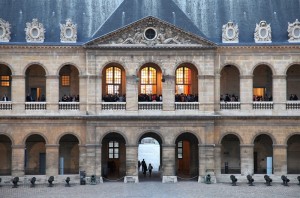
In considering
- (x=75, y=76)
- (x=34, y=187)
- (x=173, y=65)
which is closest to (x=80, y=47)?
(x=75, y=76)

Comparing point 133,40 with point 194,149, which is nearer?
point 133,40

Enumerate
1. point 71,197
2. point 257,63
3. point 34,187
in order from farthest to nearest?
point 257,63 < point 34,187 < point 71,197

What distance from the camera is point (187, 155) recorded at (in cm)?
6800

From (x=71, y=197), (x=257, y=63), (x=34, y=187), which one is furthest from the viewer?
(x=257, y=63)

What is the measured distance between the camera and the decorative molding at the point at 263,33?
61719mm

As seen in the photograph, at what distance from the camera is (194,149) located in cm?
6481

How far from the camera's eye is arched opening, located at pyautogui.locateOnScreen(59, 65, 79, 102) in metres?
64.1

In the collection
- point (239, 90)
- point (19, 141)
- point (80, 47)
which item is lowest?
point (19, 141)

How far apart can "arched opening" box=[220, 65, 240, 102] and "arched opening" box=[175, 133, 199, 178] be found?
5354 millimetres

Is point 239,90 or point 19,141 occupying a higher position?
point 239,90

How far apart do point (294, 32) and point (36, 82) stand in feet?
79.7

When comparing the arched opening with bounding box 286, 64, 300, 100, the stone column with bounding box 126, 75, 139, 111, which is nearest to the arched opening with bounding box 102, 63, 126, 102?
the stone column with bounding box 126, 75, 139, 111

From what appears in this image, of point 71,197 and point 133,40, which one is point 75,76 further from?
point 71,197

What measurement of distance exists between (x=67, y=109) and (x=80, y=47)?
5.67 metres
